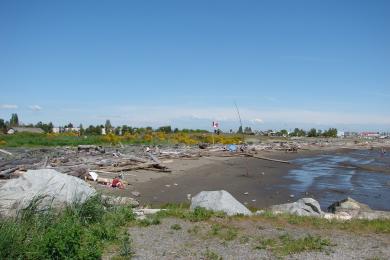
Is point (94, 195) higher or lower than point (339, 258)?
higher

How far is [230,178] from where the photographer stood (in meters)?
25.1

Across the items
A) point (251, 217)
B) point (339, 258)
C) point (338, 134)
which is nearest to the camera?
point (339, 258)

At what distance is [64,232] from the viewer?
282 inches

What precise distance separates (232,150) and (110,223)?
1402 inches

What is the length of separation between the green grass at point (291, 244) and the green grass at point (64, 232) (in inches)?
A: 102

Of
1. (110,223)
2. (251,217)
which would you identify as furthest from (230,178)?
(110,223)

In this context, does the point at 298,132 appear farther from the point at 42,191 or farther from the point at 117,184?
the point at 42,191

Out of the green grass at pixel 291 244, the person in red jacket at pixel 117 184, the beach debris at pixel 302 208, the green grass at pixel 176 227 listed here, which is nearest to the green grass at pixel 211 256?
the green grass at pixel 291 244

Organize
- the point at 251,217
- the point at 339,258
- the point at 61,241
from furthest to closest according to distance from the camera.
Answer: the point at 251,217 < the point at 339,258 < the point at 61,241

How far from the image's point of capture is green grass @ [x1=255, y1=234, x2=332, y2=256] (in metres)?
8.02

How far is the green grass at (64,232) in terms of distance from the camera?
697 centimetres

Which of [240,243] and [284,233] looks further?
[284,233]

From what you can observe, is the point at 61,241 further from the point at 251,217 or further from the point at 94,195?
the point at 251,217

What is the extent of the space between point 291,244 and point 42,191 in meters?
5.42
